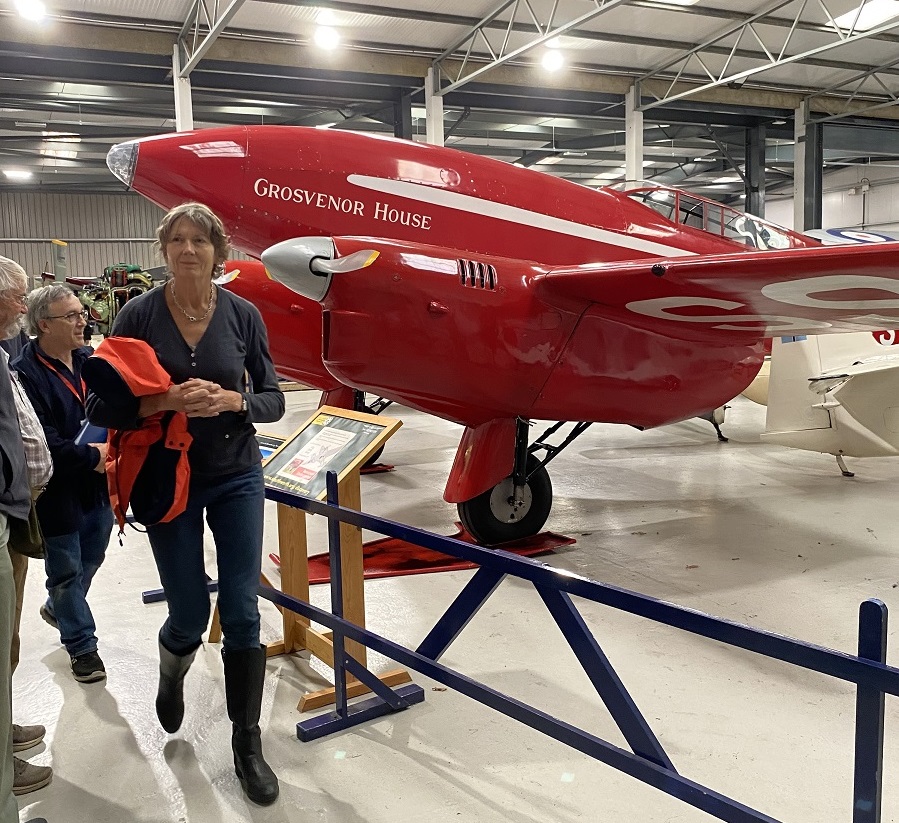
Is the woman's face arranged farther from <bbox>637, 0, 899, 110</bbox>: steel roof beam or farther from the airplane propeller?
<bbox>637, 0, 899, 110</bbox>: steel roof beam

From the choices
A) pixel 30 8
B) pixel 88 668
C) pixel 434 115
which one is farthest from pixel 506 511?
pixel 434 115

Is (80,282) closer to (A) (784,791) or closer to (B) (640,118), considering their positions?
(B) (640,118)

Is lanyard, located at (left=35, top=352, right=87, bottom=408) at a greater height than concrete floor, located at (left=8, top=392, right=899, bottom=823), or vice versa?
lanyard, located at (left=35, top=352, right=87, bottom=408)

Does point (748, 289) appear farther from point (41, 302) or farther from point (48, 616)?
point (48, 616)

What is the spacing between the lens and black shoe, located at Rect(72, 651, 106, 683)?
3.22m

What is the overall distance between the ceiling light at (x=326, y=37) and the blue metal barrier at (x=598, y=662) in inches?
389

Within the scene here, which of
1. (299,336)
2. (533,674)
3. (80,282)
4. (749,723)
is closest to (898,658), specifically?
(749,723)

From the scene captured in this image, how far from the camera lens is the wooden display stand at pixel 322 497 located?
304 centimetres

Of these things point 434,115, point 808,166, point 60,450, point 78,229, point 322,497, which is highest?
point 78,229

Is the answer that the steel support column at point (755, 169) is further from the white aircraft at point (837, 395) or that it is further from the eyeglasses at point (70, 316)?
the eyeglasses at point (70, 316)

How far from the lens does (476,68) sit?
44.4 ft

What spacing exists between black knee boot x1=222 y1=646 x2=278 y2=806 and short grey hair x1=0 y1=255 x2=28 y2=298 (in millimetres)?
1245

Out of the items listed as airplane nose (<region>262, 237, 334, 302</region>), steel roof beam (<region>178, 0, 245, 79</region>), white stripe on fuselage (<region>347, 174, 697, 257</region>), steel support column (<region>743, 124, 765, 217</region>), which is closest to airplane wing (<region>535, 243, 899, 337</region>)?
white stripe on fuselage (<region>347, 174, 697, 257</region>)

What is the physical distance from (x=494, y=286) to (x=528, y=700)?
2206 mm
